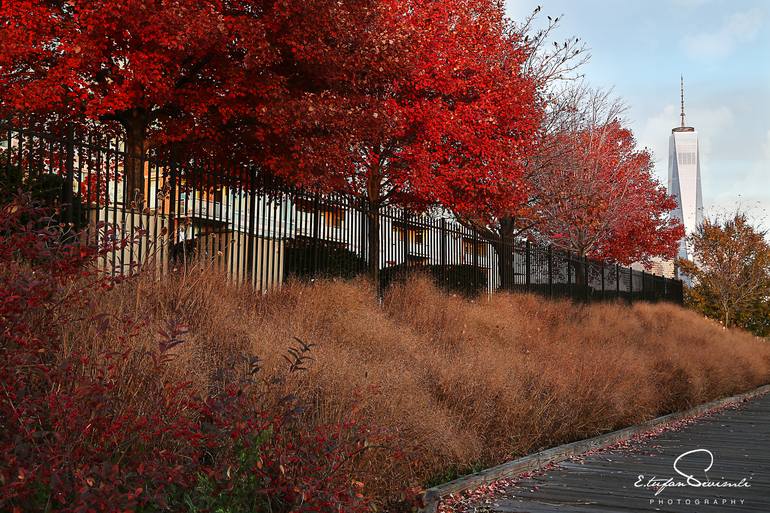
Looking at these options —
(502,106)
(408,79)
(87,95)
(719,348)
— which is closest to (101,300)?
(87,95)

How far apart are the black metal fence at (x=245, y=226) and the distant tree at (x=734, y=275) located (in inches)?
643

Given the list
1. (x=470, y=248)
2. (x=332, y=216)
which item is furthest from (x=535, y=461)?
(x=470, y=248)

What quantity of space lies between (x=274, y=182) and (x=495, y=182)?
5618mm

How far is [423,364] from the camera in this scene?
8.66 meters

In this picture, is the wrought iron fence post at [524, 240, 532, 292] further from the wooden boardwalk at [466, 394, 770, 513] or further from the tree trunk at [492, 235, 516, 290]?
the wooden boardwalk at [466, 394, 770, 513]

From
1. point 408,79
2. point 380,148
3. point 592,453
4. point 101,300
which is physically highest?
point 408,79

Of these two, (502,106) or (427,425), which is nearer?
(427,425)

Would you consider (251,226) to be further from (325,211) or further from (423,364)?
(423,364)

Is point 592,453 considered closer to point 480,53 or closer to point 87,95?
point 87,95

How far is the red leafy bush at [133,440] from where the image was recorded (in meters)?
3.92

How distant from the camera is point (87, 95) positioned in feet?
41.0

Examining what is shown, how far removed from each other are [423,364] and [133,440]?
4.40m

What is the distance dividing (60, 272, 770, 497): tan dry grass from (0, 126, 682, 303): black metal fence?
83 centimetres

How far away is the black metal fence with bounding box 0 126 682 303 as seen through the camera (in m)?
9.39
